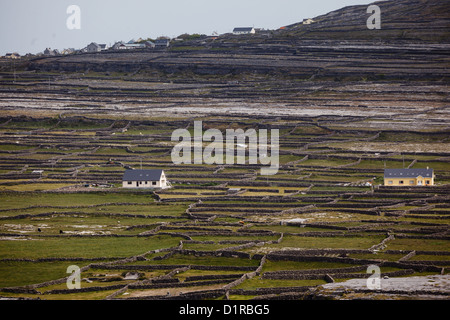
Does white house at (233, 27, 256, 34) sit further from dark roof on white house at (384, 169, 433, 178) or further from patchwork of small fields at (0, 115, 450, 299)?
dark roof on white house at (384, 169, 433, 178)

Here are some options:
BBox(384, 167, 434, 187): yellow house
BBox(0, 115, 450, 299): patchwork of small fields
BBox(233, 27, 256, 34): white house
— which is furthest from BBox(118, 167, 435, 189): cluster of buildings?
BBox(233, 27, 256, 34): white house

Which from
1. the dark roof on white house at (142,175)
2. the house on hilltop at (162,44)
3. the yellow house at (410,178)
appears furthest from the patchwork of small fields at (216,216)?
the house on hilltop at (162,44)

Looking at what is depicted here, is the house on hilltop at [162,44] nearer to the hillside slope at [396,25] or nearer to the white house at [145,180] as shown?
the hillside slope at [396,25]

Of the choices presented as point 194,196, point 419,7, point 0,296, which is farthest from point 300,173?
point 419,7

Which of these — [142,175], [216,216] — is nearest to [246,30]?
[142,175]

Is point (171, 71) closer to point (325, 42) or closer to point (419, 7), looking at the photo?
point (325, 42)

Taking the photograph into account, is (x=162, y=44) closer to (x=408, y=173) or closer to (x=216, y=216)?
(x=408, y=173)
